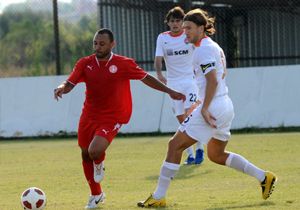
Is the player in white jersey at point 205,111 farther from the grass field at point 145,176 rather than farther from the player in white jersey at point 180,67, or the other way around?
the player in white jersey at point 180,67

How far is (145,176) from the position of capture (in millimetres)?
12195

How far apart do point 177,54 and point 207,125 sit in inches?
190

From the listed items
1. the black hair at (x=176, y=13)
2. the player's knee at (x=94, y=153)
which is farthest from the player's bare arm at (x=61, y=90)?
the black hair at (x=176, y=13)

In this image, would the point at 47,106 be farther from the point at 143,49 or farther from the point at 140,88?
the point at 143,49

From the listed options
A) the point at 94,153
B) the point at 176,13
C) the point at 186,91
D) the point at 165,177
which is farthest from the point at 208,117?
the point at 186,91

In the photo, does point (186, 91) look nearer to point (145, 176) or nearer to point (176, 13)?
point (176, 13)

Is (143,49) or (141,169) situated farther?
(143,49)

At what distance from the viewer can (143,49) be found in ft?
76.3

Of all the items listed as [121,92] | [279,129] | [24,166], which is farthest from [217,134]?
[279,129]

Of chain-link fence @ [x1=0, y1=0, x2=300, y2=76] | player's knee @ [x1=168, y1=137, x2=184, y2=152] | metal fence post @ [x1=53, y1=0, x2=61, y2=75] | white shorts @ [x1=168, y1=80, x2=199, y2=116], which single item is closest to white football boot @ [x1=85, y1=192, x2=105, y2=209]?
player's knee @ [x1=168, y1=137, x2=184, y2=152]

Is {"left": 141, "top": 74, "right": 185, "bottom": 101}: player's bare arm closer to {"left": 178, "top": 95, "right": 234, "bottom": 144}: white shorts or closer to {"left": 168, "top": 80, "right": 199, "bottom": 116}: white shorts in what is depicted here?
{"left": 178, "top": 95, "right": 234, "bottom": 144}: white shorts

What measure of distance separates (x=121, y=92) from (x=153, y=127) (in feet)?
32.0

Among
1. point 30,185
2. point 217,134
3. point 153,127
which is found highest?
point 217,134

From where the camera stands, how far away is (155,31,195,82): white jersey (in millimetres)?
13805
